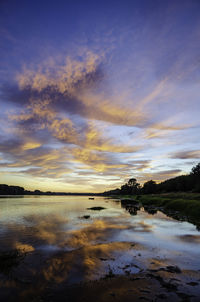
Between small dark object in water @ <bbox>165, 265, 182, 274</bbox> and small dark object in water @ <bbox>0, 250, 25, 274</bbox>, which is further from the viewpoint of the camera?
small dark object in water @ <bbox>0, 250, 25, 274</bbox>

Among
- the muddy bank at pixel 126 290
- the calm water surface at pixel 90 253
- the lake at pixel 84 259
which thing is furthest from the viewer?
the calm water surface at pixel 90 253

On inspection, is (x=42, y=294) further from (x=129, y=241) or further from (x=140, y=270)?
(x=129, y=241)

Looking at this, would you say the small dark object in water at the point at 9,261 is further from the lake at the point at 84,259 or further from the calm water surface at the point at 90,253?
the calm water surface at the point at 90,253

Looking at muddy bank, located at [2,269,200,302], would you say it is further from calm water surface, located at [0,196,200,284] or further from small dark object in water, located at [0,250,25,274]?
small dark object in water, located at [0,250,25,274]

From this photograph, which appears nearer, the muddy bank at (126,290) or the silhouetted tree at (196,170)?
the muddy bank at (126,290)

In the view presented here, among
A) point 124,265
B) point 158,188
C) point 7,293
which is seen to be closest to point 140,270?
point 124,265

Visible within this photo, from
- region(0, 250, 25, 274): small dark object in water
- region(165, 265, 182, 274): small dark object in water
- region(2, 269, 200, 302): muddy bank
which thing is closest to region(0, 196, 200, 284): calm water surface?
region(0, 250, 25, 274): small dark object in water

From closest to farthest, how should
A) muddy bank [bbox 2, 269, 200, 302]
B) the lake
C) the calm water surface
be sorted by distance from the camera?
muddy bank [bbox 2, 269, 200, 302], the lake, the calm water surface

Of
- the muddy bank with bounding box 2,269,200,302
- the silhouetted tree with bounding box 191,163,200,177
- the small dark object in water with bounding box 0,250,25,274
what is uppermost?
the silhouetted tree with bounding box 191,163,200,177

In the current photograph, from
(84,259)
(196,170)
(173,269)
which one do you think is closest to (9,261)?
(84,259)

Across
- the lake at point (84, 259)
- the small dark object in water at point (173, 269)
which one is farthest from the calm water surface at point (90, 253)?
the small dark object in water at point (173, 269)

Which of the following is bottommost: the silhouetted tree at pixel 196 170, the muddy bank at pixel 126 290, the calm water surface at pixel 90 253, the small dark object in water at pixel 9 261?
the calm water surface at pixel 90 253

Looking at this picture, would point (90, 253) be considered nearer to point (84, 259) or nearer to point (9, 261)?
point (84, 259)

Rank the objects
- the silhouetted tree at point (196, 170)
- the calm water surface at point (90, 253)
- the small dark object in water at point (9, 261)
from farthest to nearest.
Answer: the silhouetted tree at point (196, 170) < the small dark object in water at point (9, 261) < the calm water surface at point (90, 253)
